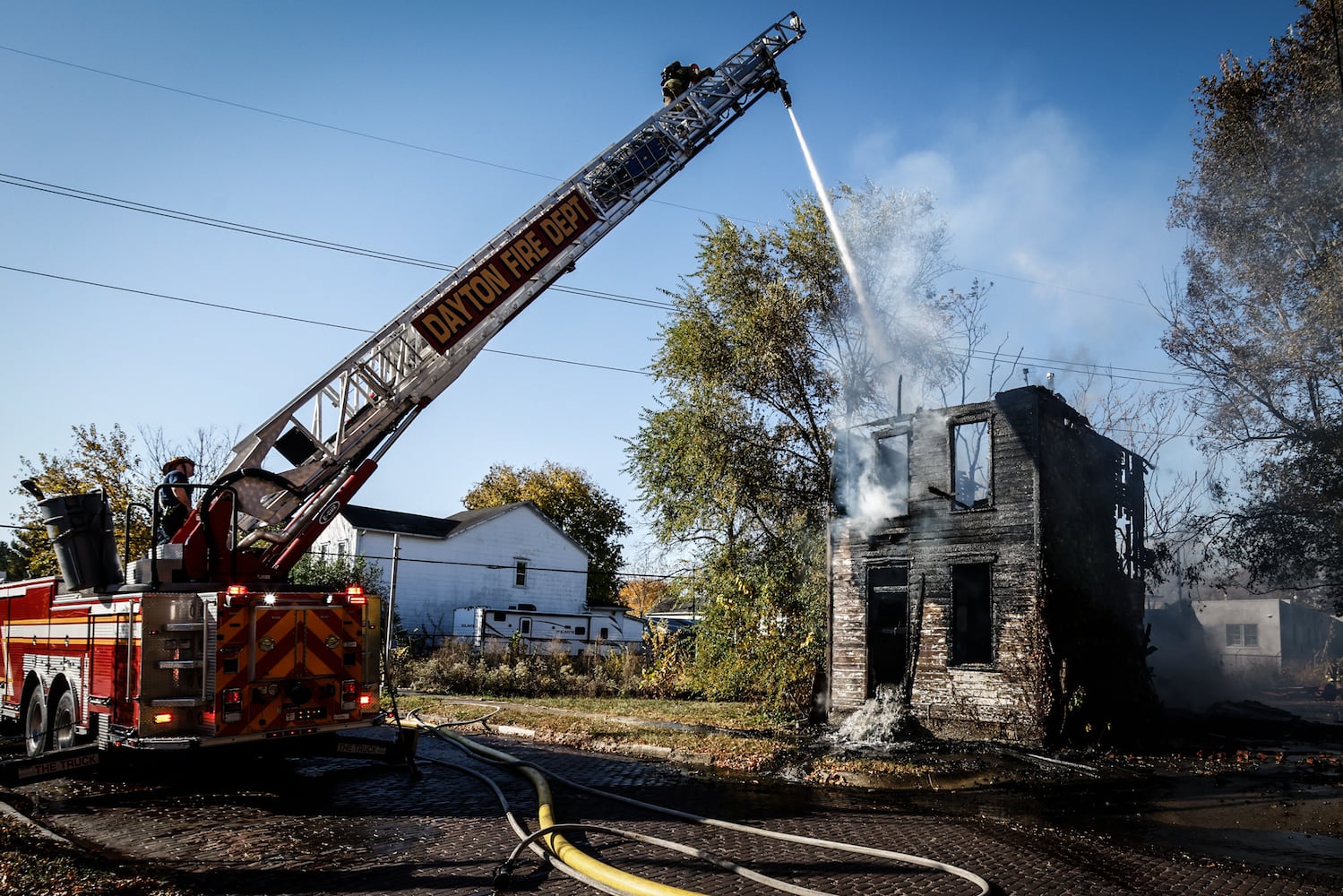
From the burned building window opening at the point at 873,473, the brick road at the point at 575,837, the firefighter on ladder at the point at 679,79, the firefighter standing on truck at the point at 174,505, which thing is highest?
the firefighter on ladder at the point at 679,79

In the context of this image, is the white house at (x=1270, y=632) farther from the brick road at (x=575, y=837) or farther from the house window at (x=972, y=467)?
the brick road at (x=575, y=837)

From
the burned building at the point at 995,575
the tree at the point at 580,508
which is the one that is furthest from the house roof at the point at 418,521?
the burned building at the point at 995,575

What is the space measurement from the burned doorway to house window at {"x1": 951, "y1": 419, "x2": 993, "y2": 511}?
6.19 feet

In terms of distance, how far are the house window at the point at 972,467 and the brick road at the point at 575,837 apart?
21.8ft

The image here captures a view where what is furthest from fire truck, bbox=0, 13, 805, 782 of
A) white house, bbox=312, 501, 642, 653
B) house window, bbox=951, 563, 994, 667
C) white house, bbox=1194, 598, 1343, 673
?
white house, bbox=1194, 598, 1343, 673

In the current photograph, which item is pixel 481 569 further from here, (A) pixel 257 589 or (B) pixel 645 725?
(A) pixel 257 589

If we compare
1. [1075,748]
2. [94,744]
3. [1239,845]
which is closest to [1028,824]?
[1239,845]

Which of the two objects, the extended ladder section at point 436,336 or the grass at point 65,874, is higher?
the extended ladder section at point 436,336

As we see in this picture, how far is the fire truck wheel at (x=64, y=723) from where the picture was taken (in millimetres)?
9297

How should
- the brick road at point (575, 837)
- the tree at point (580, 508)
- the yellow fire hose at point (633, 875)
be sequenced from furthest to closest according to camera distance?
the tree at point (580, 508), the brick road at point (575, 837), the yellow fire hose at point (633, 875)

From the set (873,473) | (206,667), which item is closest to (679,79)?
(873,473)


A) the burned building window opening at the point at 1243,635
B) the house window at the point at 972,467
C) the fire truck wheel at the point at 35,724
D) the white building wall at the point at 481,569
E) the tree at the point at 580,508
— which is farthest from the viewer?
the tree at the point at 580,508

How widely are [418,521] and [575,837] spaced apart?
36.3 meters

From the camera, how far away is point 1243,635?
43.7m
